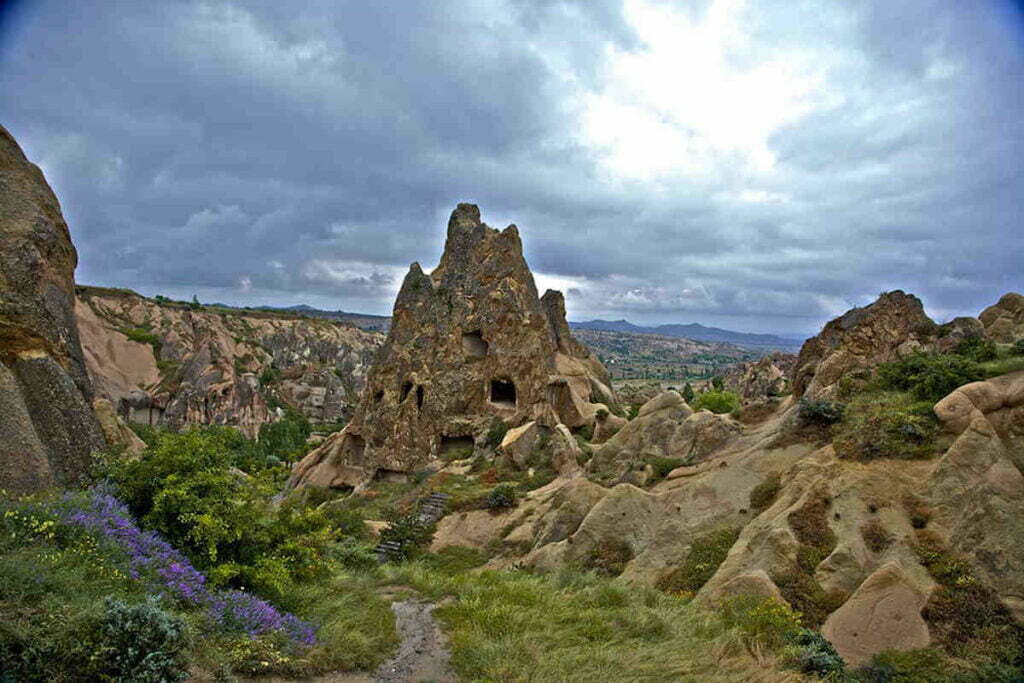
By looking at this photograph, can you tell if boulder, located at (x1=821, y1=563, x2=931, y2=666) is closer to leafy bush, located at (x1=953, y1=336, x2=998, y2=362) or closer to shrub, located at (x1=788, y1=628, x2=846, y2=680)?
shrub, located at (x1=788, y1=628, x2=846, y2=680)

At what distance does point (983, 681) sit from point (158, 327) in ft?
360

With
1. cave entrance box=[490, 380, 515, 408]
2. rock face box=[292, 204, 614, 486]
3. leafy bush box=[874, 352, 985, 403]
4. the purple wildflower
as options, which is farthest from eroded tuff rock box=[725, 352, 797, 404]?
the purple wildflower

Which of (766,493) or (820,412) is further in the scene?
(820,412)

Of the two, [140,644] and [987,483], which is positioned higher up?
[987,483]

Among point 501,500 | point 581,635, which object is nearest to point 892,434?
Answer: point 581,635

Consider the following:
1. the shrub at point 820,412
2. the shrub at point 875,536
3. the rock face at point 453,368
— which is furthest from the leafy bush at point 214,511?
the rock face at point 453,368

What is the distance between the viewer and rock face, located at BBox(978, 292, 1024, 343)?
73.4 feet

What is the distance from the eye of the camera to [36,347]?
8.84 metres

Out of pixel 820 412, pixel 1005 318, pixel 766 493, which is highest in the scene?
pixel 1005 318

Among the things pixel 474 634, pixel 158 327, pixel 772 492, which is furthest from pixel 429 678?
pixel 158 327

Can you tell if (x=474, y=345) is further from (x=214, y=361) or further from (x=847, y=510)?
(x=214, y=361)

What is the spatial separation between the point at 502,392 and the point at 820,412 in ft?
79.2

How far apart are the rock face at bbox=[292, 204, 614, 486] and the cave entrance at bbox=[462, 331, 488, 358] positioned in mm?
67

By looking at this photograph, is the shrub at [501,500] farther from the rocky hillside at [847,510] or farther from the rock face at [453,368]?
the rock face at [453,368]
